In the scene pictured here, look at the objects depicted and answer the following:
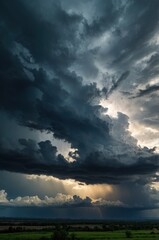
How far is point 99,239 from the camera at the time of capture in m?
121

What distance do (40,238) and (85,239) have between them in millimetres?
15600

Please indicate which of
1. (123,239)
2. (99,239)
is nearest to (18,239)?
(99,239)

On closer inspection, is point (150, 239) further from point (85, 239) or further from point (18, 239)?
point (18, 239)

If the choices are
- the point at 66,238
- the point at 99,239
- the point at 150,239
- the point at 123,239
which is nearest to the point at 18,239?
the point at 66,238

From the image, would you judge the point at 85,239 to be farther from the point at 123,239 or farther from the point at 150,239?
the point at 150,239

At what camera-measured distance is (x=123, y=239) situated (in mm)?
120000

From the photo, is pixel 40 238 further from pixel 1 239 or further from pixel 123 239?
pixel 123 239

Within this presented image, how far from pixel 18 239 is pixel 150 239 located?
42.7 meters

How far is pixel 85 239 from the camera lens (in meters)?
120

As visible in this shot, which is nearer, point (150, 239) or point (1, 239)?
point (150, 239)

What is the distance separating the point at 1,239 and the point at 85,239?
95.7ft

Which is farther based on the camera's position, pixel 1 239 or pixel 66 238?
pixel 1 239

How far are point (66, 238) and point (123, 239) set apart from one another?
1810 cm

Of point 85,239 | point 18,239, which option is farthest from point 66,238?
point 18,239
